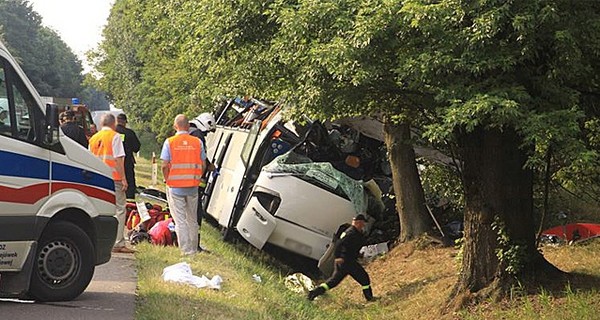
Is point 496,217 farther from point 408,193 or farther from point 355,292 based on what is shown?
point 408,193

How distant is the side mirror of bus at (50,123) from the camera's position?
782 centimetres

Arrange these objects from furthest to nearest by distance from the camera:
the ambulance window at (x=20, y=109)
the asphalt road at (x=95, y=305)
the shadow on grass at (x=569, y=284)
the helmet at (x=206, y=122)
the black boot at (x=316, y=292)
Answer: the helmet at (x=206, y=122) → the black boot at (x=316, y=292) → the shadow on grass at (x=569, y=284) → the asphalt road at (x=95, y=305) → the ambulance window at (x=20, y=109)

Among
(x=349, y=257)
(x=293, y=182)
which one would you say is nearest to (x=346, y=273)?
(x=349, y=257)

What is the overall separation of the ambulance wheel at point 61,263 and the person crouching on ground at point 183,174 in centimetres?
292

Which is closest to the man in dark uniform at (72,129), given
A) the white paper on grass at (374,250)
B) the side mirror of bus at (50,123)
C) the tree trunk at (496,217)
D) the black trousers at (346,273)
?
the black trousers at (346,273)

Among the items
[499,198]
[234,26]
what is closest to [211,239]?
[234,26]

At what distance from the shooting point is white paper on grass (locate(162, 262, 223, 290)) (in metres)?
9.59

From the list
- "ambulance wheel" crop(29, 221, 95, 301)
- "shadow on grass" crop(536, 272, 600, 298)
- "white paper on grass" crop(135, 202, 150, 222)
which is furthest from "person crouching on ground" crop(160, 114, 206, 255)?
"shadow on grass" crop(536, 272, 600, 298)

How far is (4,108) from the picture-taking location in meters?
7.52

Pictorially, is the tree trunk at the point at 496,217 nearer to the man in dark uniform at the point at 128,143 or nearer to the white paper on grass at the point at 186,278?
the white paper on grass at the point at 186,278

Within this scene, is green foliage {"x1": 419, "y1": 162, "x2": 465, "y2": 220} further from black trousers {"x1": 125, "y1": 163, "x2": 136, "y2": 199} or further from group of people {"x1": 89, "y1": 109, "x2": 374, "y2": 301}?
group of people {"x1": 89, "y1": 109, "x2": 374, "y2": 301}

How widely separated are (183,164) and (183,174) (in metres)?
0.12

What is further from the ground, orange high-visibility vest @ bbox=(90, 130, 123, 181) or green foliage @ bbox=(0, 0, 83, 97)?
green foliage @ bbox=(0, 0, 83, 97)

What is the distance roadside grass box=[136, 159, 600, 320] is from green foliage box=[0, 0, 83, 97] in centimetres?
7759
